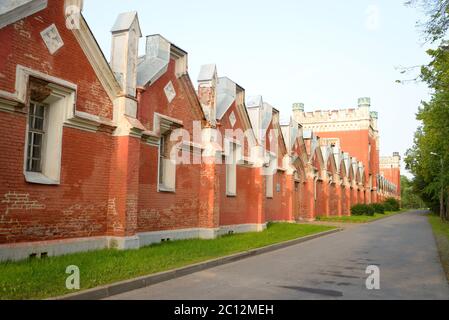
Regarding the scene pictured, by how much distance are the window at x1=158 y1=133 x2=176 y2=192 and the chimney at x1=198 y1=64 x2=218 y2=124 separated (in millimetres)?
2530

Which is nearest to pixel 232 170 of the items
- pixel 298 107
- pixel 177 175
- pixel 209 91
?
pixel 209 91

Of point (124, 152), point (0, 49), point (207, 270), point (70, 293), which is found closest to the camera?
point (70, 293)

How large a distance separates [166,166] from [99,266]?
6114 millimetres

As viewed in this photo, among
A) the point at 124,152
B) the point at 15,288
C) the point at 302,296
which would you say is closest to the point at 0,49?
the point at 124,152

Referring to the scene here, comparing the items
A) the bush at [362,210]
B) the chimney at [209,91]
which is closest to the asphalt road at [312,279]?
the chimney at [209,91]

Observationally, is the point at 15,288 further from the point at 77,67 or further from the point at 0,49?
the point at 77,67

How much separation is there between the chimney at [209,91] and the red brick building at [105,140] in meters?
0.04

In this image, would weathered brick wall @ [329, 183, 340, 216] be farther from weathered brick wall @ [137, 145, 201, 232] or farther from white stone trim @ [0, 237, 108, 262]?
white stone trim @ [0, 237, 108, 262]

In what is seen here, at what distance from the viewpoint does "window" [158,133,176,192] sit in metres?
14.2

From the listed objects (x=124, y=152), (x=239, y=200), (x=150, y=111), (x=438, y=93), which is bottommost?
(x=239, y=200)

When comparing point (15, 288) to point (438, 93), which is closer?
point (15, 288)

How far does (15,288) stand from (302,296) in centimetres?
474

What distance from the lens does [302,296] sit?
7.36 m

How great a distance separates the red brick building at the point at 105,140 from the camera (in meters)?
9.08
